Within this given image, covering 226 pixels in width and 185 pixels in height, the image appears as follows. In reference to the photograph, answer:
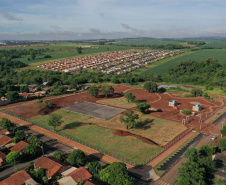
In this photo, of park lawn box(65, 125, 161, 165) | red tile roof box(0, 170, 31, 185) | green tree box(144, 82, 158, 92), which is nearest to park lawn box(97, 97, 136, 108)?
green tree box(144, 82, 158, 92)

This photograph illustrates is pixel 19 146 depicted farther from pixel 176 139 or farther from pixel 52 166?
pixel 176 139

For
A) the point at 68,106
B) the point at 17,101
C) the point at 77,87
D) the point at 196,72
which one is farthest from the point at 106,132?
the point at 196,72

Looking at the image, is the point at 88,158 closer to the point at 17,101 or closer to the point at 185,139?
the point at 185,139

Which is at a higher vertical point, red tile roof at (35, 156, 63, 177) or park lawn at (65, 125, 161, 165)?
red tile roof at (35, 156, 63, 177)

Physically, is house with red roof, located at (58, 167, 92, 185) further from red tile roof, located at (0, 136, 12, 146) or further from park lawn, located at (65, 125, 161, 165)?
red tile roof, located at (0, 136, 12, 146)

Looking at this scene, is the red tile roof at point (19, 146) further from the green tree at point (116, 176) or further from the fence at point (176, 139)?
the fence at point (176, 139)

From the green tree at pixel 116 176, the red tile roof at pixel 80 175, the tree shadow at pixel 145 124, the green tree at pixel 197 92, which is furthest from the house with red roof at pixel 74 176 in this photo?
the green tree at pixel 197 92
